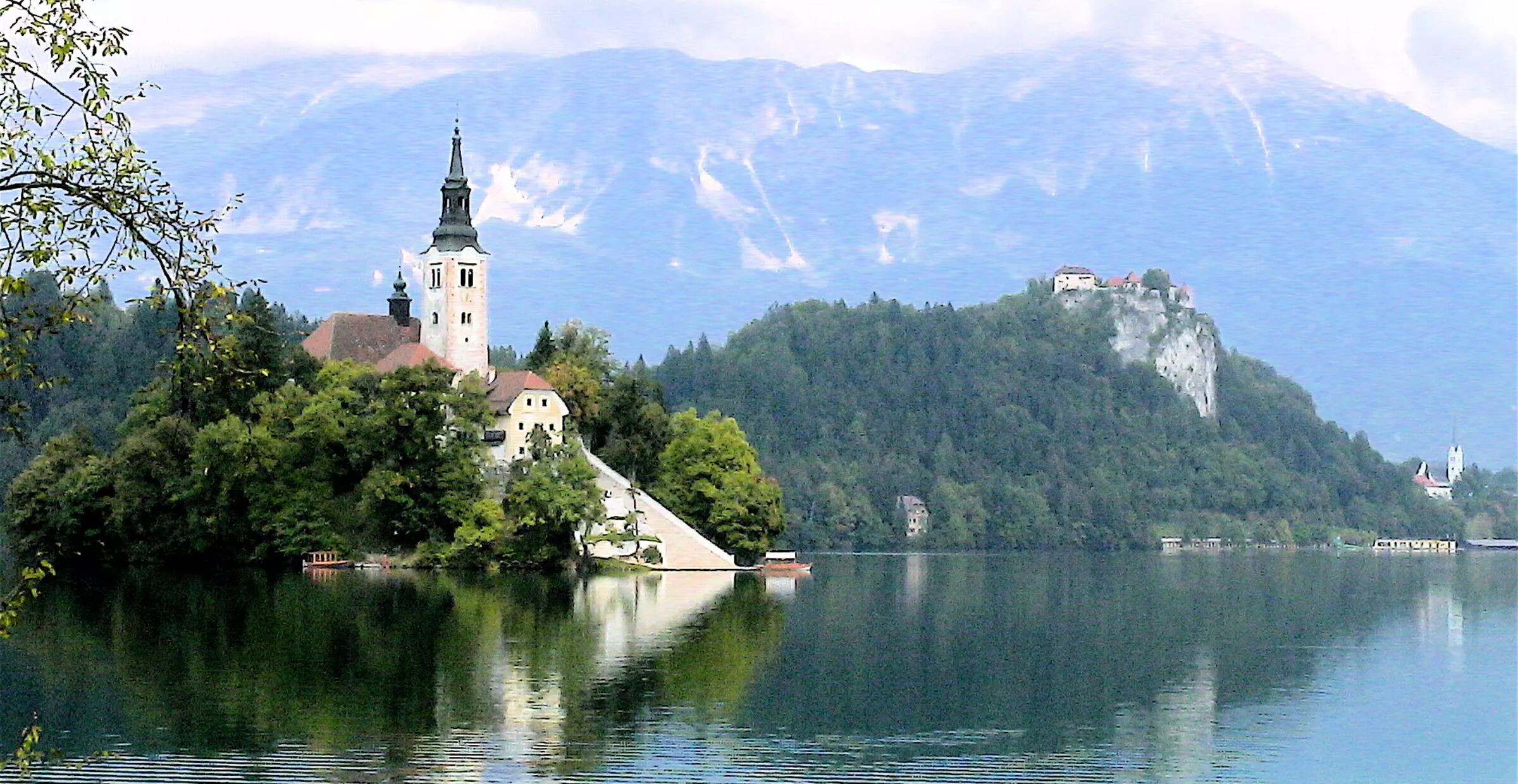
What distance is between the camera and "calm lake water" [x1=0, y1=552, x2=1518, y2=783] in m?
33.4

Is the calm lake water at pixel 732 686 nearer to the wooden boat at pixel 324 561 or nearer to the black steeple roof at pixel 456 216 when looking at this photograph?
the wooden boat at pixel 324 561

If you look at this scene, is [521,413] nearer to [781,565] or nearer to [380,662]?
[781,565]

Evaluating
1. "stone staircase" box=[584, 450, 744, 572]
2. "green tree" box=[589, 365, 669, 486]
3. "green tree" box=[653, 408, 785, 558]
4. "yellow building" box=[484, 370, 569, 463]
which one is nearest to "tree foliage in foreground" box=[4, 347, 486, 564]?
"yellow building" box=[484, 370, 569, 463]

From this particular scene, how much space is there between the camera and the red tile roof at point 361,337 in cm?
10875

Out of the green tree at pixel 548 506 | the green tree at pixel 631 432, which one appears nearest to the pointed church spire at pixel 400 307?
the green tree at pixel 631 432

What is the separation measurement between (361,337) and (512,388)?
1639cm

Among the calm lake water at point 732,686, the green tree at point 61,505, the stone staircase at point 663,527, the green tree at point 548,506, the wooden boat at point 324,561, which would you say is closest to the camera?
the calm lake water at point 732,686

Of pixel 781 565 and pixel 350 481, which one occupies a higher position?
pixel 350 481

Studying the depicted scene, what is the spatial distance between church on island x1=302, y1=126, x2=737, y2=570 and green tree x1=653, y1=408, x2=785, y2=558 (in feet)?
4.39

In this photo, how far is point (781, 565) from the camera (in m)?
100

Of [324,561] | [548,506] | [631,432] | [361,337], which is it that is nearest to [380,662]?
[548,506]

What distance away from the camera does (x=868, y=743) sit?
35.7m

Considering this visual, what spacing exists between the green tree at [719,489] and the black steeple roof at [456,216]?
1798 cm

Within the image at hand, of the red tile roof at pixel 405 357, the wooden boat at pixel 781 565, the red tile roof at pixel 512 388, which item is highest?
the red tile roof at pixel 405 357
